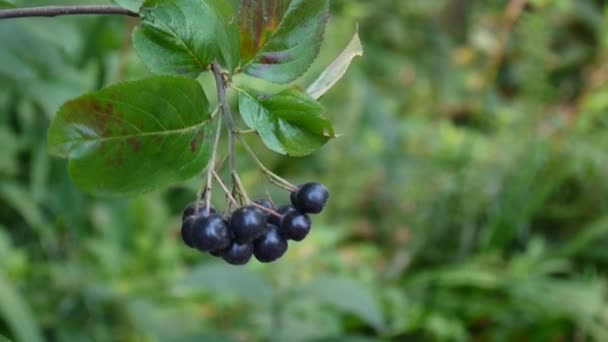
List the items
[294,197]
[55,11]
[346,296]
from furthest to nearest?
[346,296]
[294,197]
[55,11]

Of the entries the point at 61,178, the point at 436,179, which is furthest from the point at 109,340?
the point at 436,179

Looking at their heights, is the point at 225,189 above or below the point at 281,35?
below

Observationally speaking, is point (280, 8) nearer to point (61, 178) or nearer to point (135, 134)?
point (135, 134)

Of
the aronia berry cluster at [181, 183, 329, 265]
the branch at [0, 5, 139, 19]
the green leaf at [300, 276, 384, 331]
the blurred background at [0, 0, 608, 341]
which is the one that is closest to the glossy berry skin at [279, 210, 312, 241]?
the aronia berry cluster at [181, 183, 329, 265]

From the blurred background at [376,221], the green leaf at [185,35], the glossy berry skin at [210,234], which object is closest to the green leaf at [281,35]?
the green leaf at [185,35]

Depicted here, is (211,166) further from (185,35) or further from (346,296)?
(346,296)

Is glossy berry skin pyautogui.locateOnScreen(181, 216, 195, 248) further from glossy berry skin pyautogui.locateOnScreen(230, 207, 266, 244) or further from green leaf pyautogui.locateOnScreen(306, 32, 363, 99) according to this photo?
green leaf pyautogui.locateOnScreen(306, 32, 363, 99)

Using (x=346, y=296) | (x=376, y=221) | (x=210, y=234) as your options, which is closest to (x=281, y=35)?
(x=210, y=234)
